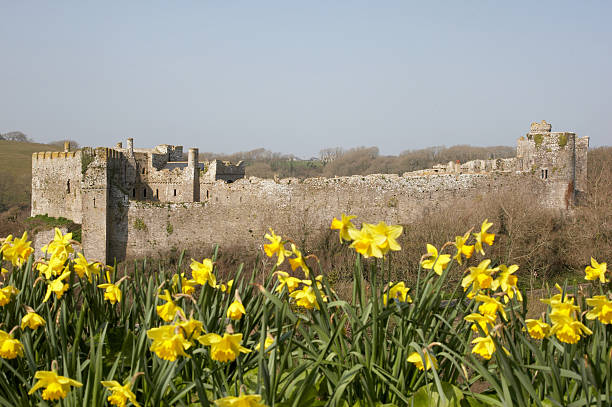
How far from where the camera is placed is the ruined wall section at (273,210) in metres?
22.7

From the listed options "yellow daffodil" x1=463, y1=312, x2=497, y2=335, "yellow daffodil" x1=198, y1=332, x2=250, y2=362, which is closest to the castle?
"yellow daffodil" x1=463, y1=312, x2=497, y2=335

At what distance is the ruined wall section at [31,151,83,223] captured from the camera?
83.2 ft

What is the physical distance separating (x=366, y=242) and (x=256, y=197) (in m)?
21.9

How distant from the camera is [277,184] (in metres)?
24.3

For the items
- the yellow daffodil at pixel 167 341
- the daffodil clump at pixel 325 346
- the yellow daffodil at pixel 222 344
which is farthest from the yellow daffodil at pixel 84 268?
the yellow daffodil at pixel 222 344

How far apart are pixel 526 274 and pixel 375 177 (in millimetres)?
7051

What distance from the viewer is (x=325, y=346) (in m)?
2.95

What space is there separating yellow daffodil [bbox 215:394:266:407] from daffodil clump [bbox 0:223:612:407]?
22 millimetres

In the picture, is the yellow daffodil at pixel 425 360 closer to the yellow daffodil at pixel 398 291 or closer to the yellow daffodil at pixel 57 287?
the yellow daffodil at pixel 398 291

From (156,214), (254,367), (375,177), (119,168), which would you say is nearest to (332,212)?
(375,177)

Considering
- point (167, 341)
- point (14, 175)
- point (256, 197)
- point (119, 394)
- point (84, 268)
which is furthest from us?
point (14, 175)

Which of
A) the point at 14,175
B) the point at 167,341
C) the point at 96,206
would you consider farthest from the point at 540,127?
the point at 14,175

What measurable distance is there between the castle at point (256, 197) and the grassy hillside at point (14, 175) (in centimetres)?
2744

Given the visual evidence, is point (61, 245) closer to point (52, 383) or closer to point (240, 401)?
point (52, 383)
